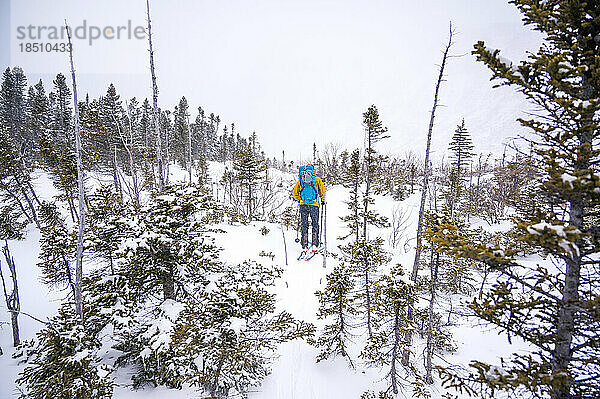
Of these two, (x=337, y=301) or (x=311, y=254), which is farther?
(x=311, y=254)

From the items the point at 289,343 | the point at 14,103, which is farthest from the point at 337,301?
the point at 14,103

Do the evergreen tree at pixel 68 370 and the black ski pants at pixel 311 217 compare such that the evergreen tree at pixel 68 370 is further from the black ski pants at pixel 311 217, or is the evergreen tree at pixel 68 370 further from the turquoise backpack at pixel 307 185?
the turquoise backpack at pixel 307 185

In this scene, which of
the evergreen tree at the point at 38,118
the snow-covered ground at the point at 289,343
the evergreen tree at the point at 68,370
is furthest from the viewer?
the evergreen tree at the point at 38,118

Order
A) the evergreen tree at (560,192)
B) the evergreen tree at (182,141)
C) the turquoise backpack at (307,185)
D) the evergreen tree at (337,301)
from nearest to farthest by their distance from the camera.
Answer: the evergreen tree at (560,192), the evergreen tree at (337,301), the turquoise backpack at (307,185), the evergreen tree at (182,141)

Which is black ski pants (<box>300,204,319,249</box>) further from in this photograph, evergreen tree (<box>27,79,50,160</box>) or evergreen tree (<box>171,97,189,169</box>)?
evergreen tree (<box>27,79,50,160</box>)

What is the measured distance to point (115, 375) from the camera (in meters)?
8.69

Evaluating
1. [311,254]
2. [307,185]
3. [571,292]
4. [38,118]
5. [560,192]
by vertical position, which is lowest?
[311,254]

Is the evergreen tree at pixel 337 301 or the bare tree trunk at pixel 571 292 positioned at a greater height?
the bare tree trunk at pixel 571 292

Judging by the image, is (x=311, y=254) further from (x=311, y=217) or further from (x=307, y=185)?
(x=307, y=185)

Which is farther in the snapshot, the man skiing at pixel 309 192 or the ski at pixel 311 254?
the ski at pixel 311 254

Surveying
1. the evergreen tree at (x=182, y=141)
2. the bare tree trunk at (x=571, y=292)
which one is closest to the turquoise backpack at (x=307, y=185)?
the bare tree trunk at (x=571, y=292)

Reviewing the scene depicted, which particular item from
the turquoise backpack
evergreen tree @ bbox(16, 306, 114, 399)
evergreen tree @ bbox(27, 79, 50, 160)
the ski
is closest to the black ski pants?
the turquoise backpack

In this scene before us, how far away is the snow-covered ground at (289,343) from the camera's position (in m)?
8.81

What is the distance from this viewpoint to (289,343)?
35.1 feet
